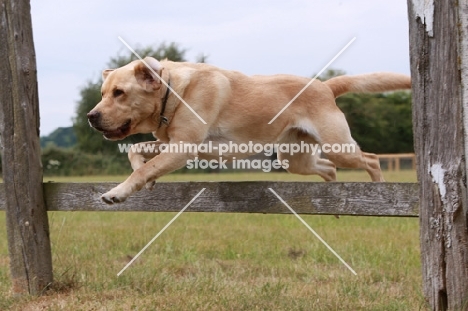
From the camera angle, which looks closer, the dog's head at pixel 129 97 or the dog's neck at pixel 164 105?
the dog's head at pixel 129 97

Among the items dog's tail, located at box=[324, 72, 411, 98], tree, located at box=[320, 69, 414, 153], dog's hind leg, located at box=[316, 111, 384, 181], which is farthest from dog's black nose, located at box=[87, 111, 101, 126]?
tree, located at box=[320, 69, 414, 153]

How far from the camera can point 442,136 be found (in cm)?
350

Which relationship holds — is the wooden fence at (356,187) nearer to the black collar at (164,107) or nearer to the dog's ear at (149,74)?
the black collar at (164,107)

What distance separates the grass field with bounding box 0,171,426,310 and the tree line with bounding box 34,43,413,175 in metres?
14.5

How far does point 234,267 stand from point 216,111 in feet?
5.95

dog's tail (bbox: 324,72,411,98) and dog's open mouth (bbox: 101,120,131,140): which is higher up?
dog's tail (bbox: 324,72,411,98)

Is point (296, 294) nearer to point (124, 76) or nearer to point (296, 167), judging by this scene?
point (296, 167)

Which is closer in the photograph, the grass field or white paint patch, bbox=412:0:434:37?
white paint patch, bbox=412:0:434:37

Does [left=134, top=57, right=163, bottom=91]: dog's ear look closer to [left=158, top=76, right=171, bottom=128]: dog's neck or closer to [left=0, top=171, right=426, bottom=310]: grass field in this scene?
[left=158, top=76, right=171, bottom=128]: dog's neck

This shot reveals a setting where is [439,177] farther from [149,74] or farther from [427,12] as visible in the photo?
[149,74]

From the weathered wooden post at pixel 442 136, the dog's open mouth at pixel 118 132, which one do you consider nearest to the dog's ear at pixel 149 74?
the dog's open mouth at pixel 118 132

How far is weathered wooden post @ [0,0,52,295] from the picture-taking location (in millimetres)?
4715

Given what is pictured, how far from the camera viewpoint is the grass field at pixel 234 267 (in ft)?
14.7

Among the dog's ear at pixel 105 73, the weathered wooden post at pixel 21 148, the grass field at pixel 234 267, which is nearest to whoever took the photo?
the grass field at pixel 234 267
